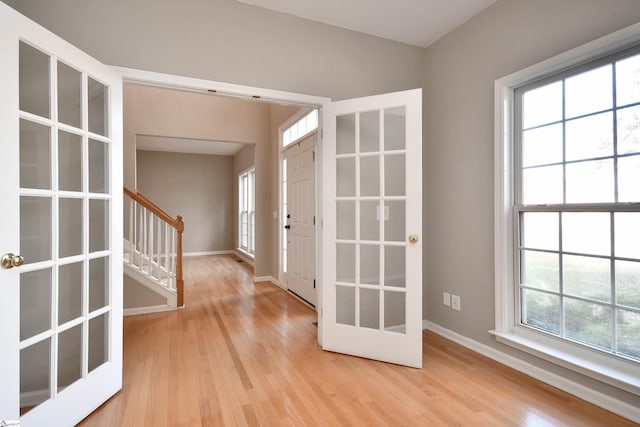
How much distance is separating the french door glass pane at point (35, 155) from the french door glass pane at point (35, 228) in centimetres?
8

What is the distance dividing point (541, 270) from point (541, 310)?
28 centimetres

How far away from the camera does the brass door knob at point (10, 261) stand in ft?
4.43

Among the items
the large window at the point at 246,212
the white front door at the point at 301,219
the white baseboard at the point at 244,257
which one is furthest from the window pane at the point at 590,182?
the large window at the point at 246,212

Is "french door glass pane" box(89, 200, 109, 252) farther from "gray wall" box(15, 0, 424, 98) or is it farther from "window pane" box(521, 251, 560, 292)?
"window pane" box(521, 251, 560, 292)

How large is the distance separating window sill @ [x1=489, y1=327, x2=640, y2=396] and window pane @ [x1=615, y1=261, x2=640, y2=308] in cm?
33

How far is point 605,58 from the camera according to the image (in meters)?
1.87

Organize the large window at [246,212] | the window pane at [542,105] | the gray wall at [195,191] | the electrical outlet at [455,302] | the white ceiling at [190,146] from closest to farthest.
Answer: the window pane at [542,105] < the electrical outlet at [455,302] < the white ceiling at [190,146] < the large window at [246,212] < the gray wall at [195,191]

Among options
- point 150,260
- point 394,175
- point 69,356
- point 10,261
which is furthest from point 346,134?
point 150,260

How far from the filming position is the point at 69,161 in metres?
1.75

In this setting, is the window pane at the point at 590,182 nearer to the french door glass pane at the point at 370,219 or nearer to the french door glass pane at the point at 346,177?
the french door glass pane at the point at 370,219

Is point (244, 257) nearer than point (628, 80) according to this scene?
No

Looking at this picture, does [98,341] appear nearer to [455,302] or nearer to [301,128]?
[455,302]

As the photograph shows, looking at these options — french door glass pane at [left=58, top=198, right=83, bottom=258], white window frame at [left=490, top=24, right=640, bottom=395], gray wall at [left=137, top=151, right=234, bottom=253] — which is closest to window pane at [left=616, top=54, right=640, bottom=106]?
white window frame at [left=490, top=24, right=640, bottom=395]

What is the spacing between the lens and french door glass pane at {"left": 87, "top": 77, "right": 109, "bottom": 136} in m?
1.87
